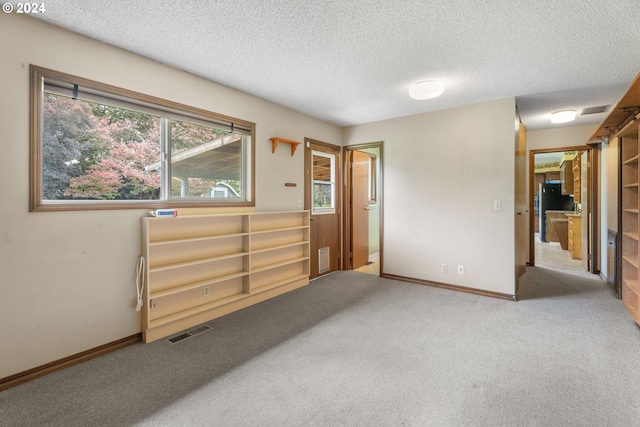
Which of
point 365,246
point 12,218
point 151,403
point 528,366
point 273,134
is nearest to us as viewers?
point 151,403

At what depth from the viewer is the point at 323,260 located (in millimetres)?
4863

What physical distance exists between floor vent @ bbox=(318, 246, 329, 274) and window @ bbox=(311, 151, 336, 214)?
0.64 metres

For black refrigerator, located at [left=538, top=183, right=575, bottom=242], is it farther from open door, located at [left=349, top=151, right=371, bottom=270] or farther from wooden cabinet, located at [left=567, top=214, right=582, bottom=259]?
open door, located at [left=349, top=151, right=371, bottom=270]

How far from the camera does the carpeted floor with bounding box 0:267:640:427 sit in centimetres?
169

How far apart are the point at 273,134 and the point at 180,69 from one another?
133 centimetres

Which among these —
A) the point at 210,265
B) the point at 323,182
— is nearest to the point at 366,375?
the point at 210,265

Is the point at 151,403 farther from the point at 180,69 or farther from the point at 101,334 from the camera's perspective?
the point at 180,69

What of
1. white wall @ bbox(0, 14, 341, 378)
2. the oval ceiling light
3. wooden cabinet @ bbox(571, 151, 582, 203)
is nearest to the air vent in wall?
the oval ceiling light

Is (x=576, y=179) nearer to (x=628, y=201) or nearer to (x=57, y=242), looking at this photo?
(x=628, y=201)

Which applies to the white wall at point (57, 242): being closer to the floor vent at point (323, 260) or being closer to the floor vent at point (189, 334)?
the floor vent at point (189, 334)

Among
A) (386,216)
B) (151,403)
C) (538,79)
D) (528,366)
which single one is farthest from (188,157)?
(538,79)

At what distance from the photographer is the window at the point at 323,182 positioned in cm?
474

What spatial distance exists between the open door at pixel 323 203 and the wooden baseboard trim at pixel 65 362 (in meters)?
2.57

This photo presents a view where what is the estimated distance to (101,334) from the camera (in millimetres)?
2395
